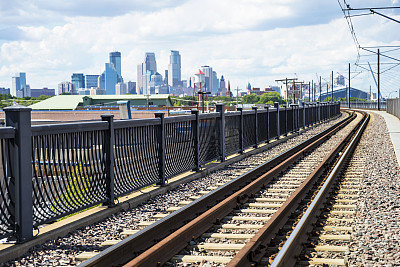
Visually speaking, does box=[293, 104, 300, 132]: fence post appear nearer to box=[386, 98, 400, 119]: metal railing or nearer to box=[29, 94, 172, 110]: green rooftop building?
box=[386, 98, 400, 119]: metal railing

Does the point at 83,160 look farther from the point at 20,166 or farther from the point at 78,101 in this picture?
the point at 78,101

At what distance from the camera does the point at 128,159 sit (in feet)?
33.7

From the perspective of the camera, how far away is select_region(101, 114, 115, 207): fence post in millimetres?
9406

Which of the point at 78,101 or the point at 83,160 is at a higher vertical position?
the point at 78,101

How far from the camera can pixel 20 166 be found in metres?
7.04

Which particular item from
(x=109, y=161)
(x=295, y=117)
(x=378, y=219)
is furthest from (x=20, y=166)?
(x=295, y=117)

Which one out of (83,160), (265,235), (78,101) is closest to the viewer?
(265,235)

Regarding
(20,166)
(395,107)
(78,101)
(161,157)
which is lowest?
(161,157)

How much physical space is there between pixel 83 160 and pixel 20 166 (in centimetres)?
176

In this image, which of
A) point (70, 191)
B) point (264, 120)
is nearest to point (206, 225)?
point (70, 191)

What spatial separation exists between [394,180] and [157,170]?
576 cm

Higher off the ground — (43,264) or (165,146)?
(165,146)

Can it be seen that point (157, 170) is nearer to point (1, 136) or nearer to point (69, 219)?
point (69, 219)

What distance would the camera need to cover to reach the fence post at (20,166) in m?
7.03
